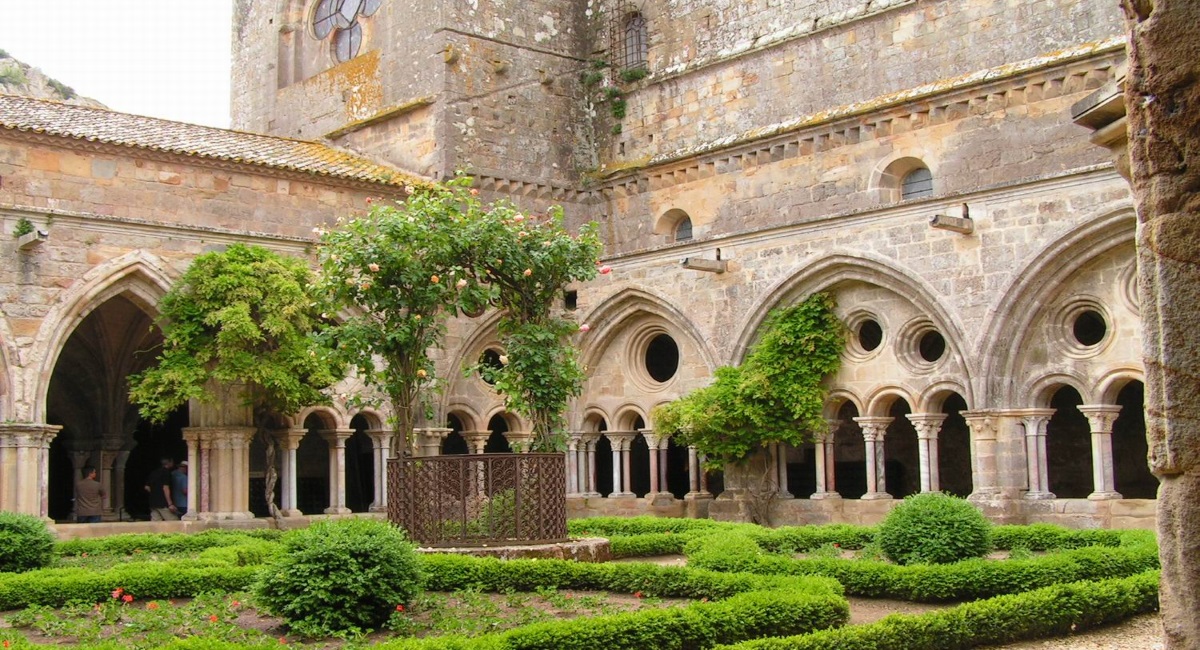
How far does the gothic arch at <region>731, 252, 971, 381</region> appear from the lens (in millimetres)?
17609

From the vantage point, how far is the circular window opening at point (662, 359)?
2350 centimetres

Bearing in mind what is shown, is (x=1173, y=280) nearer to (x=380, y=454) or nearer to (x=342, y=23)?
(x=380, y=454)

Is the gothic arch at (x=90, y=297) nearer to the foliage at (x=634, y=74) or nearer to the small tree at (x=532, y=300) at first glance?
the small tree at (x=532, y=300)

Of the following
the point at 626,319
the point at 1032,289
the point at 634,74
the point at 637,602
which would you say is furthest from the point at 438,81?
the point at 637,602

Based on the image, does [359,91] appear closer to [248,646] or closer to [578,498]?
[578,498]

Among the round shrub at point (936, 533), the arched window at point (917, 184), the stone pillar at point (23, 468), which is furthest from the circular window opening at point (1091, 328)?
the stone pillar at point (23, 468)

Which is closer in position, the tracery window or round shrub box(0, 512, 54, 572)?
round shrub box(0, 512, 54, 572)

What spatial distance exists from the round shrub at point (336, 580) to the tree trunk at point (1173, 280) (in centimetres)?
597

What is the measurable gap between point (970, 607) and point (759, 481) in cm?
1093

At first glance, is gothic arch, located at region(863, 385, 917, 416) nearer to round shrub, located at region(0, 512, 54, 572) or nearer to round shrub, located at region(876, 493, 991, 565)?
round shrub, located at region(876, 493, 991, 565)

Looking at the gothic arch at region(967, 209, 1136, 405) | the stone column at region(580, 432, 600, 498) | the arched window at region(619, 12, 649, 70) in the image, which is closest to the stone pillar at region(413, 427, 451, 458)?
the stone column at region(580, 432, 600, 498)

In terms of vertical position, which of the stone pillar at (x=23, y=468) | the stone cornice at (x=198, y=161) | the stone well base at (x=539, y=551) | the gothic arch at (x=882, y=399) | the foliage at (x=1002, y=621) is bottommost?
the foliage at (x=1002, y=621)

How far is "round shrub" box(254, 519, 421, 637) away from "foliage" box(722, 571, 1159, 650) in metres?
2.43

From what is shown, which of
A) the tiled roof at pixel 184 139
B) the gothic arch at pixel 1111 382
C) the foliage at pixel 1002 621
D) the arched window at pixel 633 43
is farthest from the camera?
the arched window at pixel 633 43
